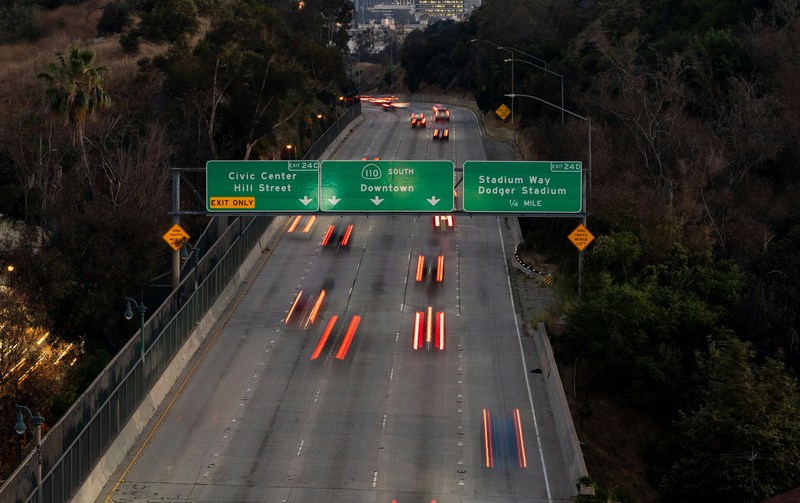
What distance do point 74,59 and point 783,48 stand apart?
1711 inches

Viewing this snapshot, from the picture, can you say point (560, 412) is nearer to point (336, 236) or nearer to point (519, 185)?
point (519, 185)

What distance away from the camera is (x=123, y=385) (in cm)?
3138

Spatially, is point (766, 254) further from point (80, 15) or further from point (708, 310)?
point (80, 15)

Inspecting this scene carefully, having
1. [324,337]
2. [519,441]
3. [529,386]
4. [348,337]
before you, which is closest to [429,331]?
[348,337]

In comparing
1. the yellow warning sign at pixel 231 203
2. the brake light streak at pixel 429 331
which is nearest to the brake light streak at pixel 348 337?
the brake light streak at pixel 429 331

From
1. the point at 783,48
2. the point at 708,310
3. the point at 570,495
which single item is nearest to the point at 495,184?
the point at 708,310

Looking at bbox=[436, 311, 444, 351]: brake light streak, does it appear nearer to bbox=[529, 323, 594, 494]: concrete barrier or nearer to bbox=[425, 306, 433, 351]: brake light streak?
bbox=[425, 306, 433, 351]: brake light streak

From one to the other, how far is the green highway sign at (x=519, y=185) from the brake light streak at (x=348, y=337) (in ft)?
22.0

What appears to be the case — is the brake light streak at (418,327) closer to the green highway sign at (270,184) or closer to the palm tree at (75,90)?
the green highway sign at (270,184)

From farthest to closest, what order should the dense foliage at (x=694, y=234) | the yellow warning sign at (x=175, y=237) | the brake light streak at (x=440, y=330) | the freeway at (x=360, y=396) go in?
the yellow warning sign at (x=175, y=237), the brake light streak at (x=440, y=330), the freeway at (x=360, y=396), the dense foliage at (x=694, y=234)

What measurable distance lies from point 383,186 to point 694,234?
15.8 m

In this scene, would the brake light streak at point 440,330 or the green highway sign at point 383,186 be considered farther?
the green highway sign at point 383,186

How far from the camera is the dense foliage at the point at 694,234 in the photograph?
29203 millimetres

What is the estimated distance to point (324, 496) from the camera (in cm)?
2883
